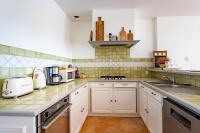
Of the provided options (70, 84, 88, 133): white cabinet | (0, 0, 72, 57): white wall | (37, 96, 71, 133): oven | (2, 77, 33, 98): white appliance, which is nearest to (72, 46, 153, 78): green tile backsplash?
(0, 0, 72, 57): white wall

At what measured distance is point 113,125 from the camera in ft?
9.90

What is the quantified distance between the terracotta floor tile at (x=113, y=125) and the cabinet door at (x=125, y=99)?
0.67 feet

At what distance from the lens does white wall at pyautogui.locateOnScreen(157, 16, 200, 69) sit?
12.5 ft

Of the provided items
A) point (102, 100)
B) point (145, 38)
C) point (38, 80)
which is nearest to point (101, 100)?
point (102, 100)

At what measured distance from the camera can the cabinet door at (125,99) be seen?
3410 millimetres

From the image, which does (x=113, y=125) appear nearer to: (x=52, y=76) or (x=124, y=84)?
(x=124, y=84)

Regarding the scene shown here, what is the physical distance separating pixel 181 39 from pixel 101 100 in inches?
94.9

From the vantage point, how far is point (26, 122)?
108 cm

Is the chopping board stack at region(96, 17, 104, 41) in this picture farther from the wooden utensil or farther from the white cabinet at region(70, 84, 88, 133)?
the white cabinet at region(70, 84, 88, 133)

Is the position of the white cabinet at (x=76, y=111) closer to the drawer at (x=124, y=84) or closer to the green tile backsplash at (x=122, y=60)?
the drawer at (x=124, y=84)

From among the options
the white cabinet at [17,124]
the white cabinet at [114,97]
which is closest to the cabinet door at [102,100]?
the white cabinet at [114,97]

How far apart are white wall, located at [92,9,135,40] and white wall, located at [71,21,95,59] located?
2.29 ft

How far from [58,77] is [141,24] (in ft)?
8.44

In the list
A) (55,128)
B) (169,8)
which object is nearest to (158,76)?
(169,8)
